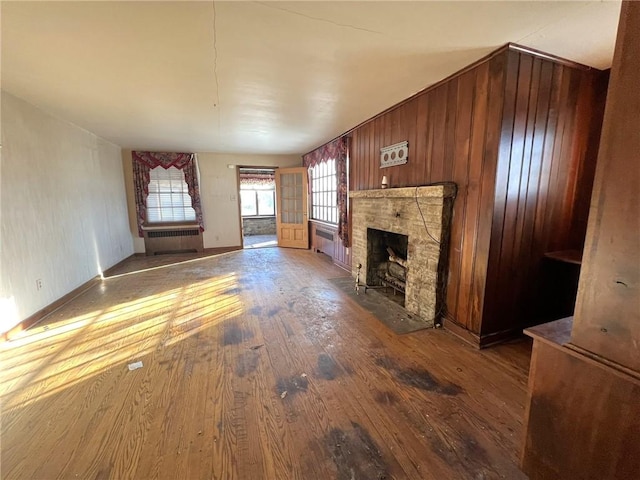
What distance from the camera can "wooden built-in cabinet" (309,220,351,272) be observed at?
4.68m

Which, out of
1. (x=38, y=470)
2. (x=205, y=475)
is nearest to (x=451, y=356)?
(x=205, y=475)

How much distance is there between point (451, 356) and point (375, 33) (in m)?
2.41

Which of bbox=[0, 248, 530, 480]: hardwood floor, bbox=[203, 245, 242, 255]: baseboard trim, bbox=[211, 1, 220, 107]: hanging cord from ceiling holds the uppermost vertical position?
bbox=[211, 1, 220, 107]: hanging cord from ceiling

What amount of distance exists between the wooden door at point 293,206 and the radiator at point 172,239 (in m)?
1.96

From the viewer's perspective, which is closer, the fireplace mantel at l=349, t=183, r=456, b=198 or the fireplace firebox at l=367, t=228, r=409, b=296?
the fireplace mantel at l=349, t=183, r=456, b=198

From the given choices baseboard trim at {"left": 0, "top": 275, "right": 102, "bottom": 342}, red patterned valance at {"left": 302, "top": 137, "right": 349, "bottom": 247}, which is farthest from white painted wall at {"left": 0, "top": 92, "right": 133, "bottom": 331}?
red patterned valance at {"left": 302, "top": 137, "right": 349, "bottom": 247}

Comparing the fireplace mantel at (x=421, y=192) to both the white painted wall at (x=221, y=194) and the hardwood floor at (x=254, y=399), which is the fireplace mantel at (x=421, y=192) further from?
the white painted wall at (x=221, y=194)

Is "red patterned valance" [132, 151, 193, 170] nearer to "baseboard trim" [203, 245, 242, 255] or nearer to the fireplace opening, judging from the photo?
"baseboard trim" [203, 245, 242, 255]

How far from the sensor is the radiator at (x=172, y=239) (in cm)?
590

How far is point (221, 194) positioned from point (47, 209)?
3.38 m

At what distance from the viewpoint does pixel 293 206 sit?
21.2ft

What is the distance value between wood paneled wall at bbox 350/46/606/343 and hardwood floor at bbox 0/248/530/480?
0.54m

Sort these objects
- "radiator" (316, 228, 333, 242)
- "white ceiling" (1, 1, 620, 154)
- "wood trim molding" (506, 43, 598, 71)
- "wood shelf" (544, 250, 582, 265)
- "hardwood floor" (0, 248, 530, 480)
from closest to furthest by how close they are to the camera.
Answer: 1. "hardwood floor" (0, 248, 530, 480)
2. "white ceiling" (1, 1, 620, 154)
3. "wood trim molding" (506, 43, 598, 71)
4. "wood shelf" (544, 250, 582, 265)
5. "radiator" (316, 228, 333, 242)

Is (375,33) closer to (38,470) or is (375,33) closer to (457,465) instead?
(457,465)
